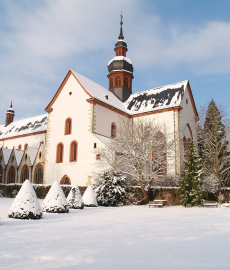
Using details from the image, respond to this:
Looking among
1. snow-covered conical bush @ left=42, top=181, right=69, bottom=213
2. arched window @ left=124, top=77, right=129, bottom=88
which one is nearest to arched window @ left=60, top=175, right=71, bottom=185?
snow-covered conical bush @ left=42, top=181, right=69, bottom=213

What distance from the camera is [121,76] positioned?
3553 centimetres

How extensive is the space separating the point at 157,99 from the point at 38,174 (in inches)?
640

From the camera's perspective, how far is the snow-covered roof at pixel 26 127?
3906 cm

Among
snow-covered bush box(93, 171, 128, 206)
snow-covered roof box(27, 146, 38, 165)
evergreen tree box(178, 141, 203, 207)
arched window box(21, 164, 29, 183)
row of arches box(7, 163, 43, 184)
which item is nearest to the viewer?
evergreen tree box(178, 141, 203, 207)

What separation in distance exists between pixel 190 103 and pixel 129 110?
7.35 meters

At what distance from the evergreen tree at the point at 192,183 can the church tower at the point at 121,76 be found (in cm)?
1656

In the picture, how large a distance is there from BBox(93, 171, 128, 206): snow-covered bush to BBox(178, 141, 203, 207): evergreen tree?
174 inches

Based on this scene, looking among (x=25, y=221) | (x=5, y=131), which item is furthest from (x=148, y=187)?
(x=5, y=131)

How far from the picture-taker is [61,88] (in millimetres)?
29500

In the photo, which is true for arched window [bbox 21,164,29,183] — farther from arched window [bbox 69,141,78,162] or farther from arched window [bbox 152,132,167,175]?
arched window [bbox 152,132,167,175]

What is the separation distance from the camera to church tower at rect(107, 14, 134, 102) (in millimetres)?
35062

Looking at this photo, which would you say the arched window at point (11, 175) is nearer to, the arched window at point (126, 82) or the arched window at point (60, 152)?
the arched window at point (60, 152)

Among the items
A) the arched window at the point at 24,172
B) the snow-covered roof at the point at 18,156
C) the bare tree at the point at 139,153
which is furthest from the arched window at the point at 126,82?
the arched window at the point at 24,172

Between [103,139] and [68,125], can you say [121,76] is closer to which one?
[68,125]
